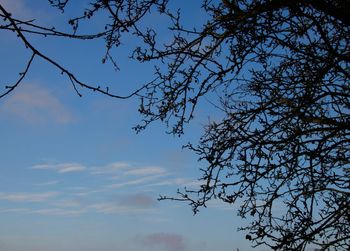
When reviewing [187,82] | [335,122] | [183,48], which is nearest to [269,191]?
[335,122]

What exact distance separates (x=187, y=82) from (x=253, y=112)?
1106 mm

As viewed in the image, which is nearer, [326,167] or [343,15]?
[343,15]

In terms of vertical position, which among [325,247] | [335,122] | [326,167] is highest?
[335,122]

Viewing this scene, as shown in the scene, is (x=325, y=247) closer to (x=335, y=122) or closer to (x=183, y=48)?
(x=335, y=122)

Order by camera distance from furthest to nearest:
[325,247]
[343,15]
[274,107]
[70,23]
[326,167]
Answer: [326,167]
[274,107]
[325,247]
[343,15]
[70,23]

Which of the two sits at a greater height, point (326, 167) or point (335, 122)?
point (335, 122)

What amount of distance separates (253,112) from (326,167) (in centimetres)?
158

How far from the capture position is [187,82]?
5930mm

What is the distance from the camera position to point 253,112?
20.5 ft

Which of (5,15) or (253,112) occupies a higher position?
(253,112)

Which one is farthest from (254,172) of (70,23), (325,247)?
(70,23)

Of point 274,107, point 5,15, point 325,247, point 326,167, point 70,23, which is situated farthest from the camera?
point 326,167

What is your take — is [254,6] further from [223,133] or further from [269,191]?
[269,191]

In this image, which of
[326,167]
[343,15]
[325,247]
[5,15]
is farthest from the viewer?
[326,167]
